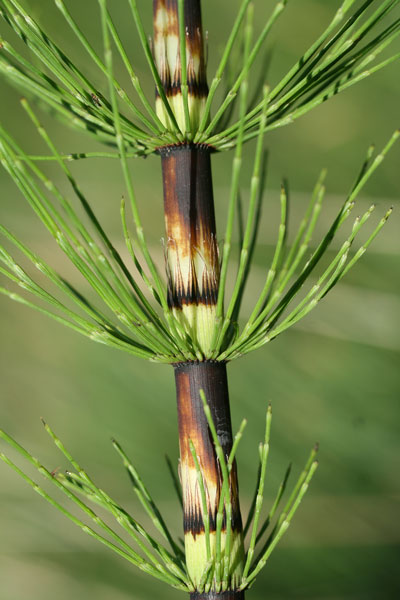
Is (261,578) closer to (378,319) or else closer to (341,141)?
(378,319)

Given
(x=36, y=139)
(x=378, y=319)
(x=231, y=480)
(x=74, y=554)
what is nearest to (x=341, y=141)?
(x=378, y=319)

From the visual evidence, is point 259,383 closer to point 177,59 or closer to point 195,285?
point 195,285

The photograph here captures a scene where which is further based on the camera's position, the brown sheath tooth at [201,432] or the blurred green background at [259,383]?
the blurred green background at [259,383]

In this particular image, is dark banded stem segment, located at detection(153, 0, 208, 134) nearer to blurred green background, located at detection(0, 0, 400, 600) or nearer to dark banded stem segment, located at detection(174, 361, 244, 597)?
dark banded stem segment, located at detection(174, 361, 244, 597)

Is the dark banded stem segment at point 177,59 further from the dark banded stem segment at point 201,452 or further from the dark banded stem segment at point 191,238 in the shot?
the dark banded stem segment at point 201,452

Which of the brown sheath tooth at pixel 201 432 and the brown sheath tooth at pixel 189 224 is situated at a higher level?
the brown sheath tooth at pixel 189 224

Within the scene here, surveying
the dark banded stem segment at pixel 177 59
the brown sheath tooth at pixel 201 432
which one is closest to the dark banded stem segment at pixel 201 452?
the brown sheath tooth at pixel 201 432

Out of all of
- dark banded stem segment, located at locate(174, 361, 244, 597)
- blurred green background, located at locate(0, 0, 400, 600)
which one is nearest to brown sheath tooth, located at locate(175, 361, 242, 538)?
dark banded stem segment, located at locate(174, 361, 244, 597)
